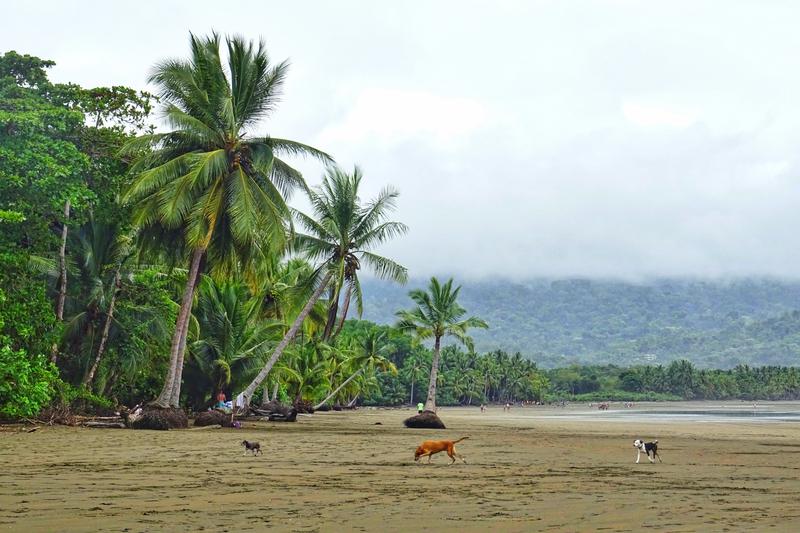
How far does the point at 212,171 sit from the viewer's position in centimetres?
2933

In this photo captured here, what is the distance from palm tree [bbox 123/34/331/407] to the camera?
2852 centimetres

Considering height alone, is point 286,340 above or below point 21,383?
above

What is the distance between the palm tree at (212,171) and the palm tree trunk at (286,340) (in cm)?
423

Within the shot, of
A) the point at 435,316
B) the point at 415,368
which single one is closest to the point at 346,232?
the point at 435,316

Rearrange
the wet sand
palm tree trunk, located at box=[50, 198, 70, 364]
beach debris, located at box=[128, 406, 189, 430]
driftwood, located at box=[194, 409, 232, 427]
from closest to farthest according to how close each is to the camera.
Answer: the wet sand < beach debris, located at box=[128, 406, 189, 430] < palm tree trunk, located at box=[50, 198, 70, 364] < driftwood, located at box=[194, 409, 232, 427]

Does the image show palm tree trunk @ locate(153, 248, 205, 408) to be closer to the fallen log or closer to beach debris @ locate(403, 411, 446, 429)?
the fallen log

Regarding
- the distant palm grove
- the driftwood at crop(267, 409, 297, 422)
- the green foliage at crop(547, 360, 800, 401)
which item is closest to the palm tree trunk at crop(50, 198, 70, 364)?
the distant palm grove

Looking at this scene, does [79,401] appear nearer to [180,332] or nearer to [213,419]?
[213,419]

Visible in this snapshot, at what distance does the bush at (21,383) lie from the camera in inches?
950

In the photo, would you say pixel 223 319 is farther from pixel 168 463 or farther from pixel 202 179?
pixel 168 463

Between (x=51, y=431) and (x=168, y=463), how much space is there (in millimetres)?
10429

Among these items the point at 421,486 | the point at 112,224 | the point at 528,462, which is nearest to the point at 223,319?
the point at 112,224

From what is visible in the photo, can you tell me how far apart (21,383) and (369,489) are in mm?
15379

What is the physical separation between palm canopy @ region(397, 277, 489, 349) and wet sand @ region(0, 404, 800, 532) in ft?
107
